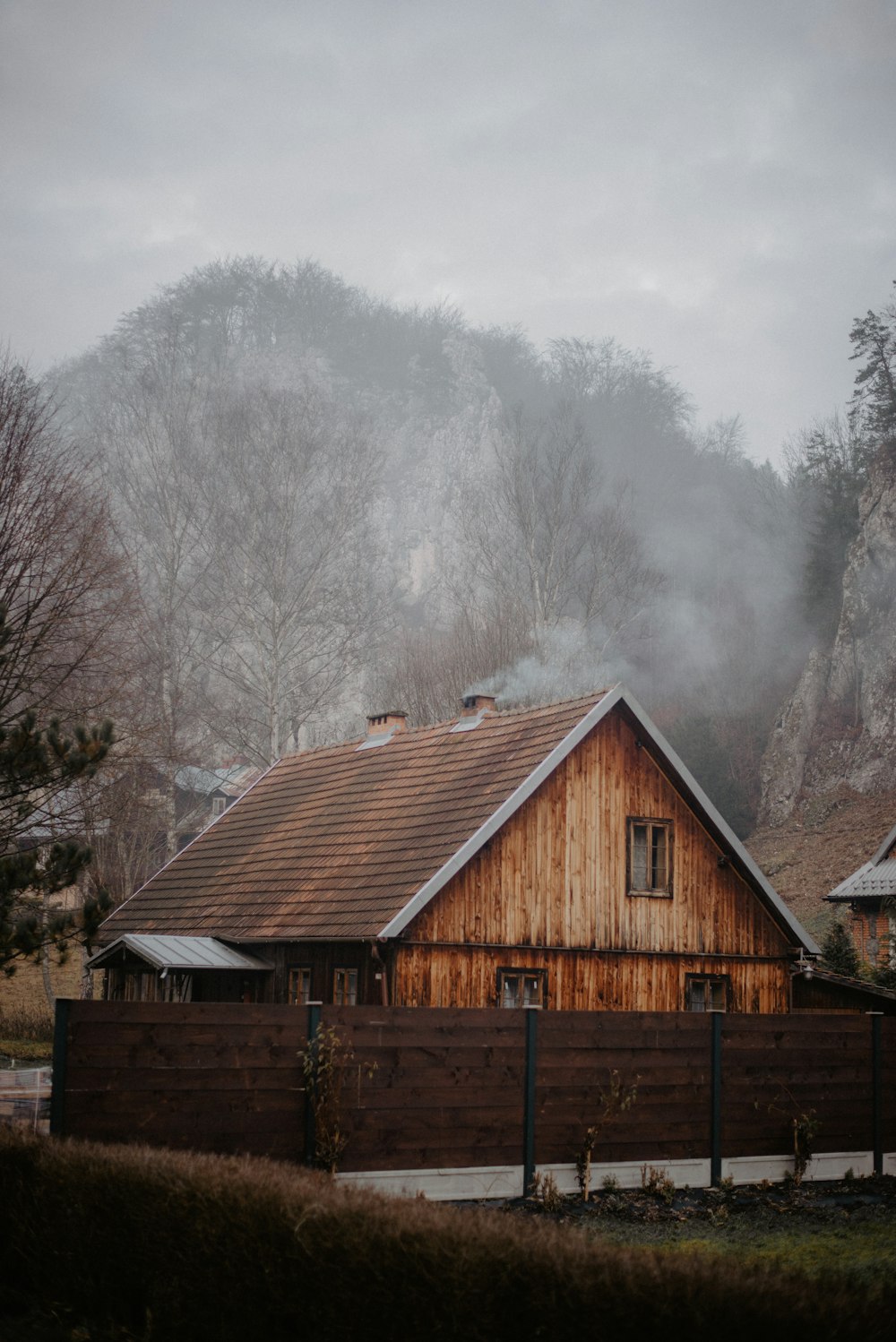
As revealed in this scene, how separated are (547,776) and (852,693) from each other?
35.9 m

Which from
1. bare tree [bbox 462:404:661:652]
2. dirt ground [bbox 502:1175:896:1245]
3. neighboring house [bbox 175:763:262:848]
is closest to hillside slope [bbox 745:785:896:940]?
bare tree [bbox 462:404:661:652]

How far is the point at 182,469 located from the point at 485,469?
40641mm

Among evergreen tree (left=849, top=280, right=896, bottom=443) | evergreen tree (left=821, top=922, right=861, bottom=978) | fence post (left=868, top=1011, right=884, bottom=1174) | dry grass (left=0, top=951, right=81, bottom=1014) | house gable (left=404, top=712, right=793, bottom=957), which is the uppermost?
evergreen tree (left=849, top=280, right=896, bottom=443)

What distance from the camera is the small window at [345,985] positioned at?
59.4 feet

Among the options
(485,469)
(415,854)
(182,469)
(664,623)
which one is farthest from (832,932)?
(485,469)

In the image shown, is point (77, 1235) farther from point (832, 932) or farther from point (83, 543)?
point (832, 932)

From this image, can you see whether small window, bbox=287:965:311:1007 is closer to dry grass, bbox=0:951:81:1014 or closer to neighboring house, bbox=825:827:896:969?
dry grass, bbox=0:951:81:1014

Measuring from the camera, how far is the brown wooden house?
17.6m

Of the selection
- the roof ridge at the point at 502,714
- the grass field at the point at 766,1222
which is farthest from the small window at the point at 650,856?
the grass field at the point at 766,1222

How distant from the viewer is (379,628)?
54000 millimetres

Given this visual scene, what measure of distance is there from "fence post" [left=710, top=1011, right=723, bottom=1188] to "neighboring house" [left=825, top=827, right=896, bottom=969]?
2238 centimetres

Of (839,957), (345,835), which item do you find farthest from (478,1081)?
(839,957)

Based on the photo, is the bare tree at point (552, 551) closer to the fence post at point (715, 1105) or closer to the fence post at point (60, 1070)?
the fence post at point (715, 1105)

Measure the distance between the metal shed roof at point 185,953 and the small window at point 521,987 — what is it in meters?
3.66
